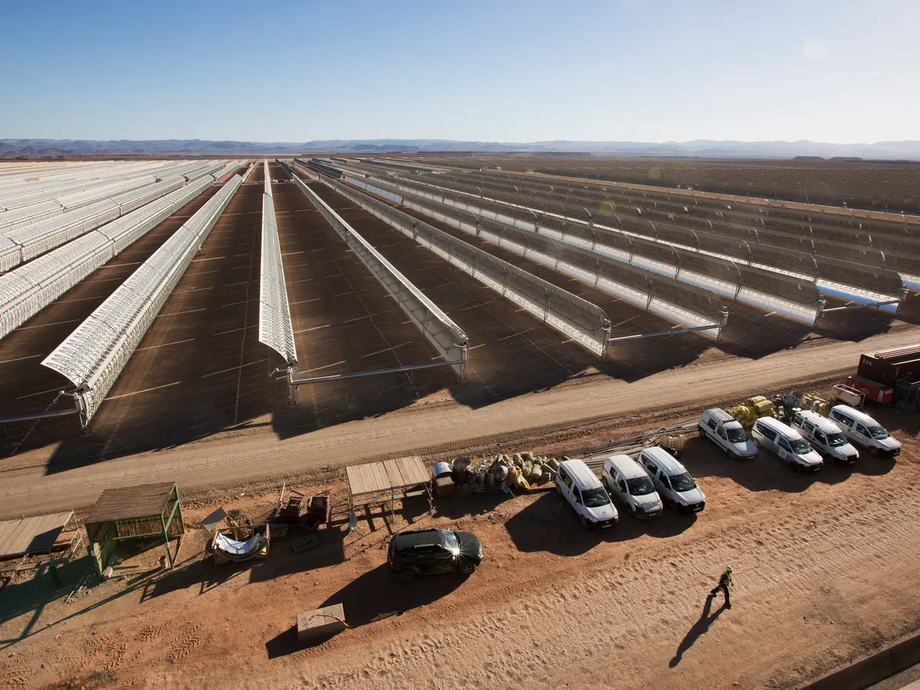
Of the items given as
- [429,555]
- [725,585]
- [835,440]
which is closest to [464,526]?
[429,555]

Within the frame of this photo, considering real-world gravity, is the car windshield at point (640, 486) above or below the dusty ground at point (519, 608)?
above

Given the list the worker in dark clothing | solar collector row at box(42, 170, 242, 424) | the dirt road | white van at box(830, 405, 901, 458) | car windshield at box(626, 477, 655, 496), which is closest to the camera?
the worker in dark clothing

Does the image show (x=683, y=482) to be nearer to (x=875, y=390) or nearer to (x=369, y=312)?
(x=875, y=390)

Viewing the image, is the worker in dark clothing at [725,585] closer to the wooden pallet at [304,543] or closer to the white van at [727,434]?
the white van at [727,434]

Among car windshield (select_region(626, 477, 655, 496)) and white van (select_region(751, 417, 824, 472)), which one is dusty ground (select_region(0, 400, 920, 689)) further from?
white van (select_region(751, 417, 824, 472))

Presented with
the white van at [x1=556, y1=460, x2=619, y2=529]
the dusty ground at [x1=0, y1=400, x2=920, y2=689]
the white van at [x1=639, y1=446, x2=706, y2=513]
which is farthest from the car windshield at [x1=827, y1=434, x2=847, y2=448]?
the white van at [x1=556, y1=460, x2=619, y2=529]

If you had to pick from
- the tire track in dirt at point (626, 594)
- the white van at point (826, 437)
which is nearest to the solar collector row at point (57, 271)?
the tire track in dirt at point (626, 594)

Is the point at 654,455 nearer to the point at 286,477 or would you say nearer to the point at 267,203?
the point at 286,477
